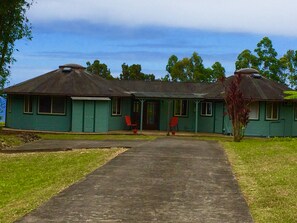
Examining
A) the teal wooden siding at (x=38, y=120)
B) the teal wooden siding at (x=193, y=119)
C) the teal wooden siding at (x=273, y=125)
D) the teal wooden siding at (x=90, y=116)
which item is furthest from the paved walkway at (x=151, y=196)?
the teal wooden siding at (x=193, y=119)

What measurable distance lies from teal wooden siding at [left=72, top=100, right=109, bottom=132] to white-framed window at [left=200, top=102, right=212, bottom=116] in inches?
268

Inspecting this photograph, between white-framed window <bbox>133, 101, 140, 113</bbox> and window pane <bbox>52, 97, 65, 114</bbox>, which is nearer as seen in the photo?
window pane <bbox>52, 97, 65, 114</bbox>

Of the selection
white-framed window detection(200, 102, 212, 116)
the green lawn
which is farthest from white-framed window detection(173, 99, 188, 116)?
the green lawn

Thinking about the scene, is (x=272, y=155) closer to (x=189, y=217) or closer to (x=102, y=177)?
(x=102, y=177)

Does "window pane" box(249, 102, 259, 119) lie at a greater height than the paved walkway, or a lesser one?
greater

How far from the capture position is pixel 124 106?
33562 millimetres

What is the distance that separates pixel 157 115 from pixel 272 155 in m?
17.8

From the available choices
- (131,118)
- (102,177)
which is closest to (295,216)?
(102,177)

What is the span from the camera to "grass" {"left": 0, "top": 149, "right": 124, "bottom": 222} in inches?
367

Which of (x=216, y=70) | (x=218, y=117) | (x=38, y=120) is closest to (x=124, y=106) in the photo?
(x=38, y=120)

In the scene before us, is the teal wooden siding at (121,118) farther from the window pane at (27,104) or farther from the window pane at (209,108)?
the window pane at (209,108)

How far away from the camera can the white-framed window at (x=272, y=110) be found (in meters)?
31.5

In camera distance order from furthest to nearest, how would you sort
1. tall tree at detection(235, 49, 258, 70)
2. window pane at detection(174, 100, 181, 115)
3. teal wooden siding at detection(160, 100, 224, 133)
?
tall tree at detection(235, 49, 258, 70)
window pane at detection(174, 100, 181, 115)
teal wooden siding at detection(160, 100, 224, 133)

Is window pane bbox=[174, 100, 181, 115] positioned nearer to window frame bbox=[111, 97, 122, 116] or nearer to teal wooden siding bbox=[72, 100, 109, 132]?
window frame bbox=[111, 97, 122, 116]
